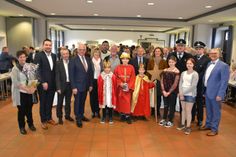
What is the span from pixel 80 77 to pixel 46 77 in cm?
59

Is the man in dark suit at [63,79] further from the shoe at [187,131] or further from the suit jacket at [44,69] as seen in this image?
the shoe at [187,131]

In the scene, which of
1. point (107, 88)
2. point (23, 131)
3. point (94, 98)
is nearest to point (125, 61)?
point (107, 88)

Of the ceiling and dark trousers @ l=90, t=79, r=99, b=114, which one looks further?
the ceiling

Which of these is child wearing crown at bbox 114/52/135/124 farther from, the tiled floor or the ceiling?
the ceiling

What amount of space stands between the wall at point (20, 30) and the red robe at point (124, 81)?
6304 millimetres

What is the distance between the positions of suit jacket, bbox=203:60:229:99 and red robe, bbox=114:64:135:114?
139 centimetres

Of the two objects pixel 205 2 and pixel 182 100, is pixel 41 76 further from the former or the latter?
pixel 205 2

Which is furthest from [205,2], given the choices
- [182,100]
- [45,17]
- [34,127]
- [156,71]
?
[45,17]

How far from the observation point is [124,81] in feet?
14.4

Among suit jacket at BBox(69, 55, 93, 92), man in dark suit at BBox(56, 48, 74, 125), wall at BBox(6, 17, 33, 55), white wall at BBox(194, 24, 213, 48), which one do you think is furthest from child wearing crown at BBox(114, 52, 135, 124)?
white wall at BBox(194, 24, 213, 48)

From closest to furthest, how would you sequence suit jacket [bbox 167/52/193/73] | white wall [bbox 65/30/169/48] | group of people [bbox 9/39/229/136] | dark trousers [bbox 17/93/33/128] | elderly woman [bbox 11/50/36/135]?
elderly woman [bbox 11/50/36/135]
dark trousers [bbox 17/93/33/128]
group of people [bbox 9/39/229/136]
suit jacket [bbox 167/52/193/73]
white wall [bbox 65/30/169/48]

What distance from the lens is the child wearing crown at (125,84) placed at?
4359 millimetres

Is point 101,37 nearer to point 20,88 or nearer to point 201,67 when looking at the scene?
point 201,67

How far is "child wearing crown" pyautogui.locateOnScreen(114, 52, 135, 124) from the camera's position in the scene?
436 centimetres
